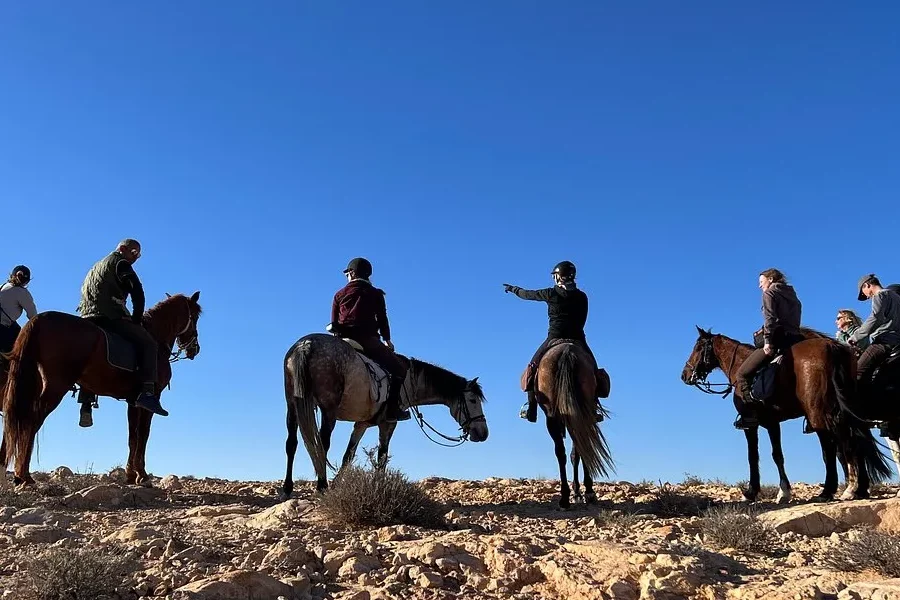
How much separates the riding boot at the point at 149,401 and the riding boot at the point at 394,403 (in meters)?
3.14

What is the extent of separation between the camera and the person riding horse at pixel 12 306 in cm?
1128

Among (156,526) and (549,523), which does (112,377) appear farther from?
(549,523)

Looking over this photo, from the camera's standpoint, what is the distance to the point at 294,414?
30.9 ft

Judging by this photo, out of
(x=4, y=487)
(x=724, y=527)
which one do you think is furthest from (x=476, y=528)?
(x=4, y=487)

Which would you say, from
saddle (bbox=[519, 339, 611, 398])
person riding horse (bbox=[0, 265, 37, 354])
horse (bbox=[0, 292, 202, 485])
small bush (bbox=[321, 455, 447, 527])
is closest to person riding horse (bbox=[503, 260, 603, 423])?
saddle (bbox=[519, 339, 611, 398])

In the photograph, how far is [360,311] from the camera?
10.2 metres

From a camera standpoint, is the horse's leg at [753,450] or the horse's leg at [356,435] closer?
the horse's leg at [753,450]

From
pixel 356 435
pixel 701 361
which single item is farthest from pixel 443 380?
pixel 701 361

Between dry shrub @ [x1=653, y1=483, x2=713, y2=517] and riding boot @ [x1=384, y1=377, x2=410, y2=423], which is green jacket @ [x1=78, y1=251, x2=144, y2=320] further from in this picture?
dry shrub @ [x1=653, y1=483, x2=713, y2=517]

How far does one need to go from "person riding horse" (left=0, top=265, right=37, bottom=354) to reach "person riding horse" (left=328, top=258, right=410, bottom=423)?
4.96 meters

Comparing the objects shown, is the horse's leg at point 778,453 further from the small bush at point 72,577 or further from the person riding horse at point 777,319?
the small bush at point 72,577

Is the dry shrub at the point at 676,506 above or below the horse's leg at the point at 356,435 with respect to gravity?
below

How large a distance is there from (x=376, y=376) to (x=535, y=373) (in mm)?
2146

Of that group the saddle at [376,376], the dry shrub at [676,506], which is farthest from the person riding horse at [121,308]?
the dry shrub at [676,506]
